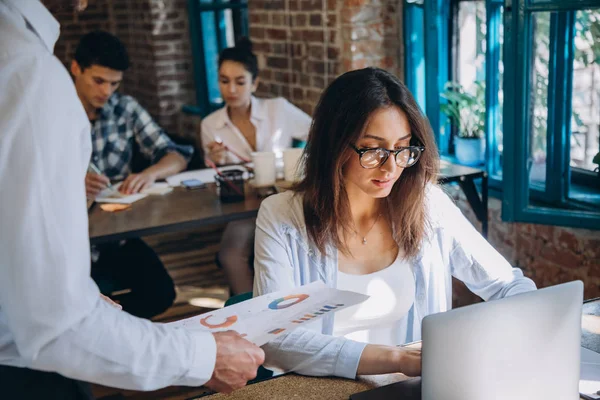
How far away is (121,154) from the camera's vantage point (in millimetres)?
3424

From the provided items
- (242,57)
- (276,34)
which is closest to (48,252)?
(242,57)

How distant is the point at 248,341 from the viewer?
1195 millimetres

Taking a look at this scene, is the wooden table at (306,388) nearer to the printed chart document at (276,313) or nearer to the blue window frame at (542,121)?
the printed chart document at (276,313)

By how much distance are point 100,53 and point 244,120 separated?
34.3 inches

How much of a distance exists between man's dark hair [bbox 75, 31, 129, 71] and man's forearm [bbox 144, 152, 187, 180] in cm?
46

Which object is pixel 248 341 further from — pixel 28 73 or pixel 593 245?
pixel 593 245

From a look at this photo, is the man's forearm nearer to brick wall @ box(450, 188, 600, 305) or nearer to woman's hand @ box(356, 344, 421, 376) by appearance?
brick wall @ box(450, 188, 600, 305)

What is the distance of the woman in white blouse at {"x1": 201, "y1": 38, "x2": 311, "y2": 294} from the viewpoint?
137 inches

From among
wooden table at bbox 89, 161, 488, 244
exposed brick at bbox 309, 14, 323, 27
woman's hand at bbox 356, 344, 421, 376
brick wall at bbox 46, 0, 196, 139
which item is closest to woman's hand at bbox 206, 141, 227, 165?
wooden table at bbox 89, 161, 488, 244

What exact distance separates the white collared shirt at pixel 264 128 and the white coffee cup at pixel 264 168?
0.71 m

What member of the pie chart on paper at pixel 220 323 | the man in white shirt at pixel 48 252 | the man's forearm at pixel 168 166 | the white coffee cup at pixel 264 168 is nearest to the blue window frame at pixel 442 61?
the white coffee cup at pixel 264 168

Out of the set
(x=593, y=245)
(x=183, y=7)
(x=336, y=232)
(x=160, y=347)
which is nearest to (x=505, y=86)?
(x=593, y=245)

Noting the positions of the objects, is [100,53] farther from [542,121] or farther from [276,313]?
[276,313]

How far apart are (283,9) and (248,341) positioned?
10.3 feet
